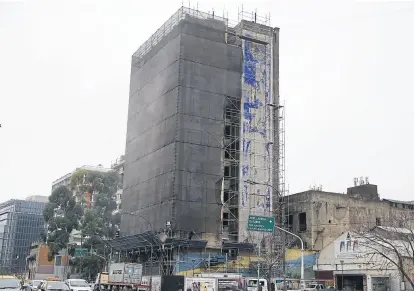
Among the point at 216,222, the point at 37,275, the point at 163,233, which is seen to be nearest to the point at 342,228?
the point at 216,222

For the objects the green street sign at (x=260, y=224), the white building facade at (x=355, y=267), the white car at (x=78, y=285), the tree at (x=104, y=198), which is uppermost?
the tree at (x=104, y=198)

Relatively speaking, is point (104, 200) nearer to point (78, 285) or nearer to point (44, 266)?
point (44, 266)

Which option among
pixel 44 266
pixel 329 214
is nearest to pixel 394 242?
pixel 329 214

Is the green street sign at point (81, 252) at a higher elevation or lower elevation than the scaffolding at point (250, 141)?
lower

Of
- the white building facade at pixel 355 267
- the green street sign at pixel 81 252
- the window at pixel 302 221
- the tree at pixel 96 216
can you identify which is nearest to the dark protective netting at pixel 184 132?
the green street sign at pixel 81 252

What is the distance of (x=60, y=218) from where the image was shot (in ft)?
228

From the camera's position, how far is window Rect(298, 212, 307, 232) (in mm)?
59306

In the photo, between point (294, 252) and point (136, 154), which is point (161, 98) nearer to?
point (136, 154)

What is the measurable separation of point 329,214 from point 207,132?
16724mm

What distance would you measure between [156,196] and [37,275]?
4823 cm

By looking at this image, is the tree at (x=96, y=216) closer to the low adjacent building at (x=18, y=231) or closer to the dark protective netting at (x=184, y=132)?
the dark protective netting at (x=184, y=132)

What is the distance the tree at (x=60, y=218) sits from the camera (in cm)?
6825

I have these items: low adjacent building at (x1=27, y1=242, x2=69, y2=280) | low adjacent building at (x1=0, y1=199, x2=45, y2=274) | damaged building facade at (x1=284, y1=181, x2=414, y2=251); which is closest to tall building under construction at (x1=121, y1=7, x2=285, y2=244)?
damaged building facade at (x1=284, y1=181, x2=414, y2=251)

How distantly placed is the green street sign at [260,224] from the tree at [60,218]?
37686mm
